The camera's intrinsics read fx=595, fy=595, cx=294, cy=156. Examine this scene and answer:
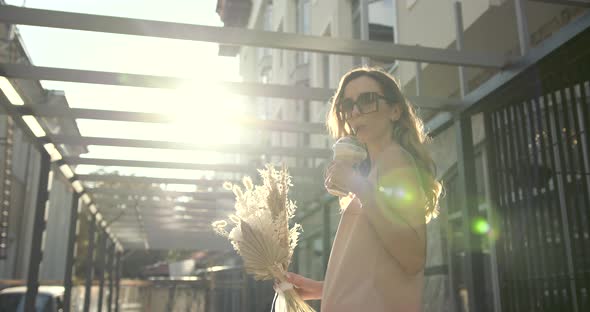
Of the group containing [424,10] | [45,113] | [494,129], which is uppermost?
[424,10]

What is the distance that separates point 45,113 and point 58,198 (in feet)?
55.5

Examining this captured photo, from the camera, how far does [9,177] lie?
11281mm

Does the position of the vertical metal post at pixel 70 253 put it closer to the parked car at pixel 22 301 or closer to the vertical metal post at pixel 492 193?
the parked car at pixel 22 301

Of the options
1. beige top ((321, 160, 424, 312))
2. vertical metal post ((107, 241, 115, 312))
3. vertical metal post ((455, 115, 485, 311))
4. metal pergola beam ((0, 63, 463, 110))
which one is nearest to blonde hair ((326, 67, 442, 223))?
beige top ((321, 160, 424, 312))

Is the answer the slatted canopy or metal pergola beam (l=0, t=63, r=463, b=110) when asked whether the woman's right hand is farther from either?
metal pergola beam (l=0, t=63, r=463, b=110)

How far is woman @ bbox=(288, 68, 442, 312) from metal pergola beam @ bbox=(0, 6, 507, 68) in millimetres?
1780

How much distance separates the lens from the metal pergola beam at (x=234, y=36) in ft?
11.2

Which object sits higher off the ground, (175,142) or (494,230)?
(175,142)

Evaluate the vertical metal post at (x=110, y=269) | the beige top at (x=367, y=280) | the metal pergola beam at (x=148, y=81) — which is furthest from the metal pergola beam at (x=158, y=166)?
the vertical metal post at (x=110, y=269)

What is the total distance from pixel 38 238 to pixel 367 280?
4.93 m

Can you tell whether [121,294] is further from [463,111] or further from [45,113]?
[463,111]

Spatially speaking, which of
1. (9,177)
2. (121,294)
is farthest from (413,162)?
(121,294)

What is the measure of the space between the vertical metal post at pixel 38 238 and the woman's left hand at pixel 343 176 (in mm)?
4843

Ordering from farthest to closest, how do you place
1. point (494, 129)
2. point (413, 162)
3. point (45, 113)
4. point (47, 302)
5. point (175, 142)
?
point (47, 302)
point (175, 142)
point (45, 113)
point (494, 129)
point (413, 162)
